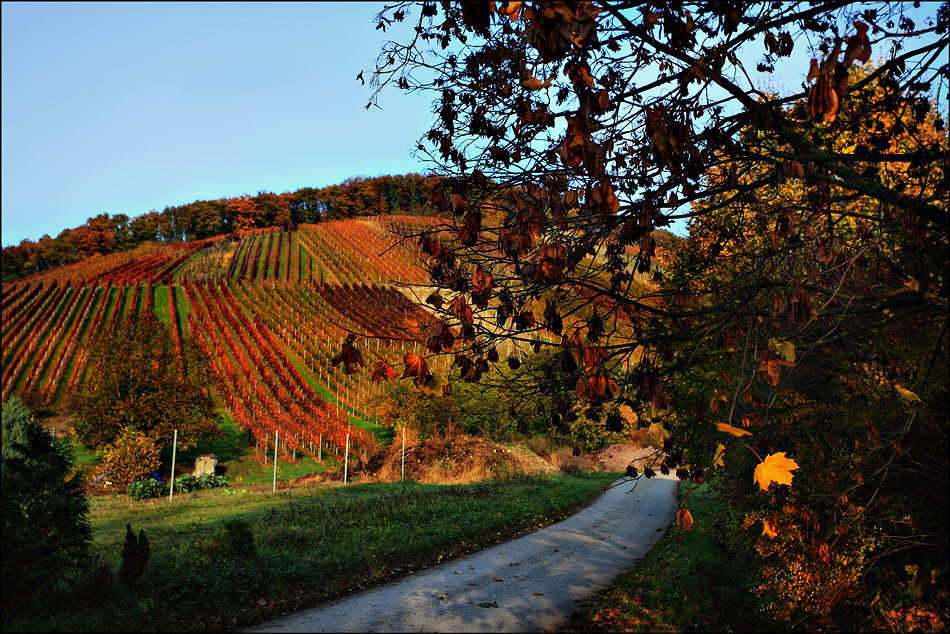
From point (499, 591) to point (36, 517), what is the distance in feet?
16.1

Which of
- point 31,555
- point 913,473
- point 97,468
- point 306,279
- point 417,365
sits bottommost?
point 97,468

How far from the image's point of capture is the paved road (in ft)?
19.8

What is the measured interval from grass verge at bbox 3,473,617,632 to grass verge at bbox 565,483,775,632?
9.62 feet

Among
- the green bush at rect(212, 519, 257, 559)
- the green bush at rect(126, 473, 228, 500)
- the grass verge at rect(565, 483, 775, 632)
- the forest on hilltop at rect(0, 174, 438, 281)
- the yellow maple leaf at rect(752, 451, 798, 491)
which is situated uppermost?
the forest on hilltop at rect(0, 174, 438, 281)

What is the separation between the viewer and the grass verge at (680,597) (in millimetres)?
6113

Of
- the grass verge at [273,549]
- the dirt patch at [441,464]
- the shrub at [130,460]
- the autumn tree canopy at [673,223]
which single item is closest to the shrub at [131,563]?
the grass verge at [273,549]

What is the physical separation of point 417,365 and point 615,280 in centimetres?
187

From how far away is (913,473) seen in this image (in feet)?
18.4

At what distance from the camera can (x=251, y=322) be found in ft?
163

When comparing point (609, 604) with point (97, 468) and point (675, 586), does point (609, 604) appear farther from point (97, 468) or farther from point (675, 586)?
point (97, 468)

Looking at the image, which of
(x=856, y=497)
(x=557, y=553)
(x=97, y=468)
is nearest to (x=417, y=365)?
(x=856, y=497)

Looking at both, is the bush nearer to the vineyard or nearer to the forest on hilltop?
the vineyard

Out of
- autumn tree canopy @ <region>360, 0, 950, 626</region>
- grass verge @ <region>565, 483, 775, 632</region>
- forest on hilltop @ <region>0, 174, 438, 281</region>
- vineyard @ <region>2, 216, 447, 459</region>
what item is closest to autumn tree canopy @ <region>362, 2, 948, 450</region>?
autumn tree canopy @ <region>360, 0, 950, 626</region>

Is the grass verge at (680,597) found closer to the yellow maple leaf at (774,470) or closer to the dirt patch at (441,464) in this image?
the yellow maple leaf at (774,470)
